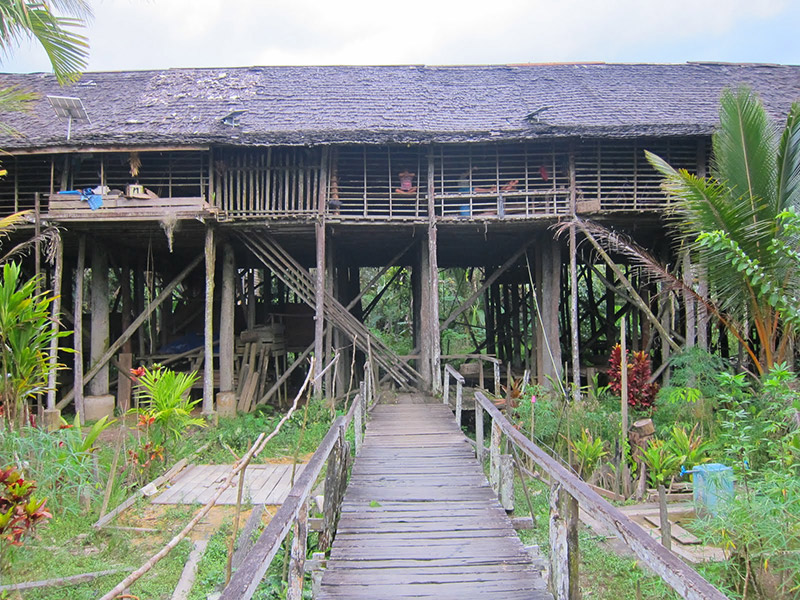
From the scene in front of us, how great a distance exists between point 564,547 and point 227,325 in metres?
9.01

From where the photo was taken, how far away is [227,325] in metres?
10.7

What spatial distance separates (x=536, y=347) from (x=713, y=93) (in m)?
7.23

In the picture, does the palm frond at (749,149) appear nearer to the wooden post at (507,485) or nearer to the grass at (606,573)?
the grass at (606,573)

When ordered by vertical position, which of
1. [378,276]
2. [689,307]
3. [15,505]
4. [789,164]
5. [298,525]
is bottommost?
[298,525]

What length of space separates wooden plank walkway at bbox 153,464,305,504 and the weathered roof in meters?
5.42

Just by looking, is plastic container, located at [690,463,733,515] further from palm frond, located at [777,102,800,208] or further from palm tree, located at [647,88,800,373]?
palm frond, located at [777,102,800,208]

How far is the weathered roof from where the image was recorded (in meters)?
9.32

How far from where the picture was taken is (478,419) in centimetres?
622

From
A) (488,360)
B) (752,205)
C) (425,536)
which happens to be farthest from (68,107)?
(752,205)

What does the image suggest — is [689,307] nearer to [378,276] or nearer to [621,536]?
[378,276]

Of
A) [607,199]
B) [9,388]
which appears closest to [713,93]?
[607,199]

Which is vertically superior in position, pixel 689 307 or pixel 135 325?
pixel 689 307

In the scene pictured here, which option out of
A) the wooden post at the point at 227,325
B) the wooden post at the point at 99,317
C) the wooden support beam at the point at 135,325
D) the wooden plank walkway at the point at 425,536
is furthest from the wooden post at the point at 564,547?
the wooden post at the point at 99,317

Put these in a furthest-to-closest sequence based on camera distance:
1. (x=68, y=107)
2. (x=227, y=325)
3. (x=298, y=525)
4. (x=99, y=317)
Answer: (x=99, y=317)
(x=227, y=325)
(x=68, y=107)
(x=298, y=525)
